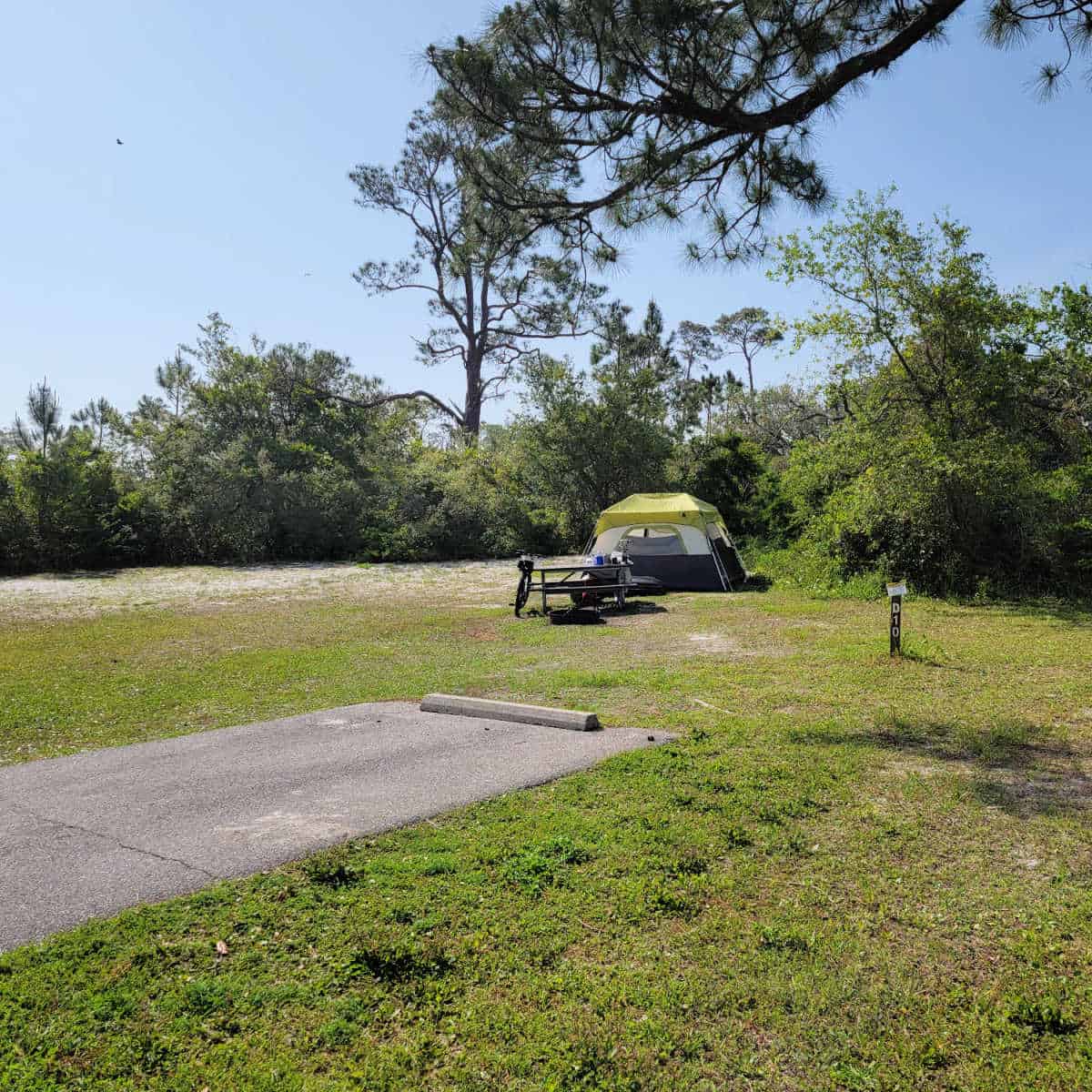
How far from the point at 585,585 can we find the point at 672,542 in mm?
3176

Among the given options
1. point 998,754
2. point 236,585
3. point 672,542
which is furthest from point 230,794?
point 236,585

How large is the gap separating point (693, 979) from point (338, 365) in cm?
3411

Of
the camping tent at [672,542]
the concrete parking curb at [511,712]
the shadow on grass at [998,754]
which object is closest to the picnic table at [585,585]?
the camping tent at [672,542]

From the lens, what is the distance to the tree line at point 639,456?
13.3 meters

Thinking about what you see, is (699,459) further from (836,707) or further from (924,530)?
(836,707)

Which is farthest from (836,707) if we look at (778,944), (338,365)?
(338,365)

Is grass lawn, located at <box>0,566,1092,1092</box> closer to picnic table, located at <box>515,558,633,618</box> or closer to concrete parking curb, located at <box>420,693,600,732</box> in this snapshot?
concrete parking curb, located at <box>420,693,600,732</box>

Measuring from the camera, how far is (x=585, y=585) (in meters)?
12.9

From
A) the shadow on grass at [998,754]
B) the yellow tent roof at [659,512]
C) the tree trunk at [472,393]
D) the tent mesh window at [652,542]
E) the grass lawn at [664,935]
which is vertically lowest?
the grass lawn at [664,935]

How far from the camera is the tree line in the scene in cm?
1334

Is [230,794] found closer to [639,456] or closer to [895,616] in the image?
[895,616]

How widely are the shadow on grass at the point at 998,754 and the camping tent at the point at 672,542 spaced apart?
9243 mm

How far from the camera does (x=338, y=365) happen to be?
34.4m

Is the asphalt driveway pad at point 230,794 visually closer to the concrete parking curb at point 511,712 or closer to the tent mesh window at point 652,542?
the concrete parking curb at point 511,712
